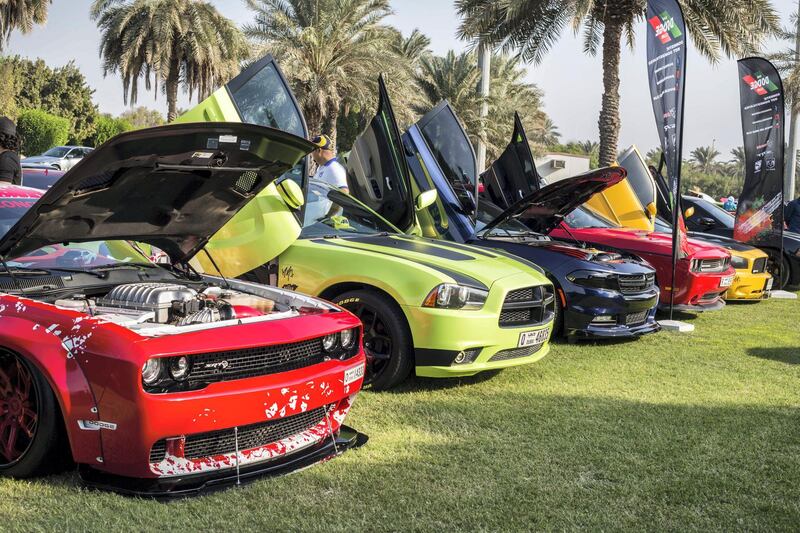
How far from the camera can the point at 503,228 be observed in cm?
787

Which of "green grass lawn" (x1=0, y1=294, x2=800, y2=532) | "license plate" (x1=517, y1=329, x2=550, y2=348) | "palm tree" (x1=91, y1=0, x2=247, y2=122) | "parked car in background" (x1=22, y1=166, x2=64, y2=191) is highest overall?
"palm tree" (x1=91, y1=0, x2=247, y2=122)

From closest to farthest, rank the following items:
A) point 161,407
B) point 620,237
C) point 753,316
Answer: point 161,407
point 620,237
point 753,316

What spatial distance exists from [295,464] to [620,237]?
6.56m

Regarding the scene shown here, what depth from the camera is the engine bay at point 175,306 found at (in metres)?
3.52

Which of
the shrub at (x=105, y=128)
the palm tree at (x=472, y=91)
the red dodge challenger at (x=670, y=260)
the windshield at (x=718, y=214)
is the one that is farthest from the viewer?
the shrub at (x=105, y=128)

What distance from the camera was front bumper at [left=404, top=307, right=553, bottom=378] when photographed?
5.09 m

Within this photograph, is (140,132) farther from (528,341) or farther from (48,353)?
(528,341)

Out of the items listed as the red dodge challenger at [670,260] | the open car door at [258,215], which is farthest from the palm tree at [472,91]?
the open car door at [258,215]

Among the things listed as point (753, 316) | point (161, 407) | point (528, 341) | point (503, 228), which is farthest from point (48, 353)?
point (753, 316)

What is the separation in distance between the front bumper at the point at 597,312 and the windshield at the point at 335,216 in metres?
1.89

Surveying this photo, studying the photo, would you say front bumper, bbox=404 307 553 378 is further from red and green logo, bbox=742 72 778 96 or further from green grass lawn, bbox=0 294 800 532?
red and green logo, bbox=742 72 778 96

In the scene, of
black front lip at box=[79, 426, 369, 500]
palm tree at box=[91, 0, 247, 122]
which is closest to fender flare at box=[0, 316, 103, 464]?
black front lip at box=[79, 426, 369, 500]

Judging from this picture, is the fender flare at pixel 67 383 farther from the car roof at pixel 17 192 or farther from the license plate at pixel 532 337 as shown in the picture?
the license plate at pixel 532 337

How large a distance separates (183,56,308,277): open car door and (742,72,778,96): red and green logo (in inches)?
358
